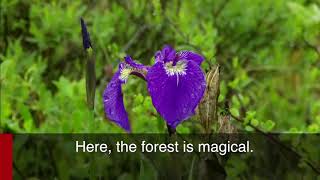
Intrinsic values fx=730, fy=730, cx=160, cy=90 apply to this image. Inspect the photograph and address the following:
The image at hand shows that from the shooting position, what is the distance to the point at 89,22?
2902mm

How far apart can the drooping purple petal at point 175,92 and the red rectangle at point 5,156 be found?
0.72 metres

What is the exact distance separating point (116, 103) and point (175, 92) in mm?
150

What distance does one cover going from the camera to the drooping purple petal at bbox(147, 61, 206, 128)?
→ 1406 millimetres

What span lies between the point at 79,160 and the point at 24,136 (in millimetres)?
191

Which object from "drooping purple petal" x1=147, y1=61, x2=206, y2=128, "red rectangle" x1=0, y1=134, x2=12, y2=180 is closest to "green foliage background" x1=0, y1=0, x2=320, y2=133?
"red rectangle" x1=0, y1=134, x2=12, y2=180

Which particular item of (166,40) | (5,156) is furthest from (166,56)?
(166,40)

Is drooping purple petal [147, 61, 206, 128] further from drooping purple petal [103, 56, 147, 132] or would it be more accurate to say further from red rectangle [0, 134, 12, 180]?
red rectangle [0, 134, 12, 180]

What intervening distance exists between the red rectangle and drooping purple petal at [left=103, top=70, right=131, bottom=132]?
0.57 metres

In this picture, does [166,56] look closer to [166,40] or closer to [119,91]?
[119,91]

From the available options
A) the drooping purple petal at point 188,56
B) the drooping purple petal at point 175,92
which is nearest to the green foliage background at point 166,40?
the drooping purple petal at point 188,56

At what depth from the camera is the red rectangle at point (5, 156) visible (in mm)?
1979

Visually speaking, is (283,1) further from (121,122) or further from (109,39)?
(121,122)

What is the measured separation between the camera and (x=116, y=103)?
59.3 inches

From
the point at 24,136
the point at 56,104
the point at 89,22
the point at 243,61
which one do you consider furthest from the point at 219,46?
the point at 24,136
